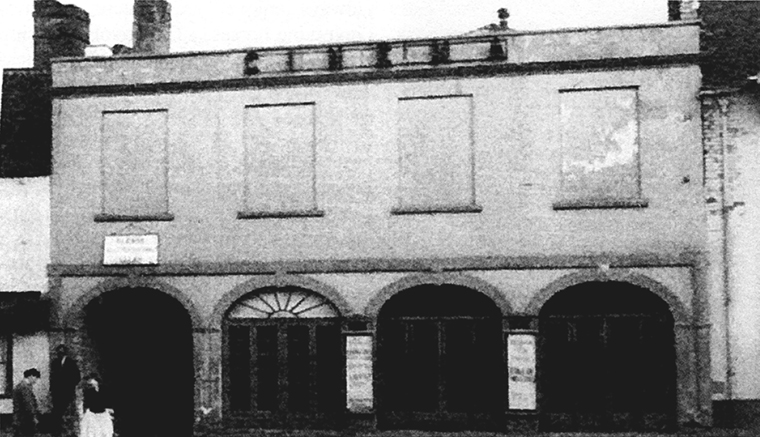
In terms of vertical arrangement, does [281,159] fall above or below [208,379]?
above

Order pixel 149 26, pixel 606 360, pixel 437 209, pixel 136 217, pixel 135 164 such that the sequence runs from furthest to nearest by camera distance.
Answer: pixel 149 26
pixel 135 164
pixel 136 217
pixel 437 209
pixel 606 360

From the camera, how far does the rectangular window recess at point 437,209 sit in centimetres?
2091

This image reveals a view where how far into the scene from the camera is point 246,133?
857 inches

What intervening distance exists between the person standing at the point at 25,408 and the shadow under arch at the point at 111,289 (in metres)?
1.34

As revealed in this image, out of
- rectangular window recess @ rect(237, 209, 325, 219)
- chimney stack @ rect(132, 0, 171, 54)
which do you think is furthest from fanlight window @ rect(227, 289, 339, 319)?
chimney stack @ rect(132, 0, 171, 54)

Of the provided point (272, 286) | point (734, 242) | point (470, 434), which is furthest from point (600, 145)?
point (272, 286)

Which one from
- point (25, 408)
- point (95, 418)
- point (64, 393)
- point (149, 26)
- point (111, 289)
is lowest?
point (25, 408)

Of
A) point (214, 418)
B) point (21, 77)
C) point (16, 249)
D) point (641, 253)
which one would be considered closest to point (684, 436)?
point (641, 253)

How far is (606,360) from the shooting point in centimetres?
2069

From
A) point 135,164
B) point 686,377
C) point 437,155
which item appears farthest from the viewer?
point 135,164

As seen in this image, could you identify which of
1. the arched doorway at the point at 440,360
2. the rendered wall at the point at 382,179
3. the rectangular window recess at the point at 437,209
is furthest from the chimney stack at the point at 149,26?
the arched doorway at the point at 440,360

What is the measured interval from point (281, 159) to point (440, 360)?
485 centimetres

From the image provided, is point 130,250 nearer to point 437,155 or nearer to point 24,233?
point 24,233

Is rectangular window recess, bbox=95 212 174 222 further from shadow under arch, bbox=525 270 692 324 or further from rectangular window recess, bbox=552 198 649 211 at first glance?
rectangular window recess, bbox=552 198 649 211
